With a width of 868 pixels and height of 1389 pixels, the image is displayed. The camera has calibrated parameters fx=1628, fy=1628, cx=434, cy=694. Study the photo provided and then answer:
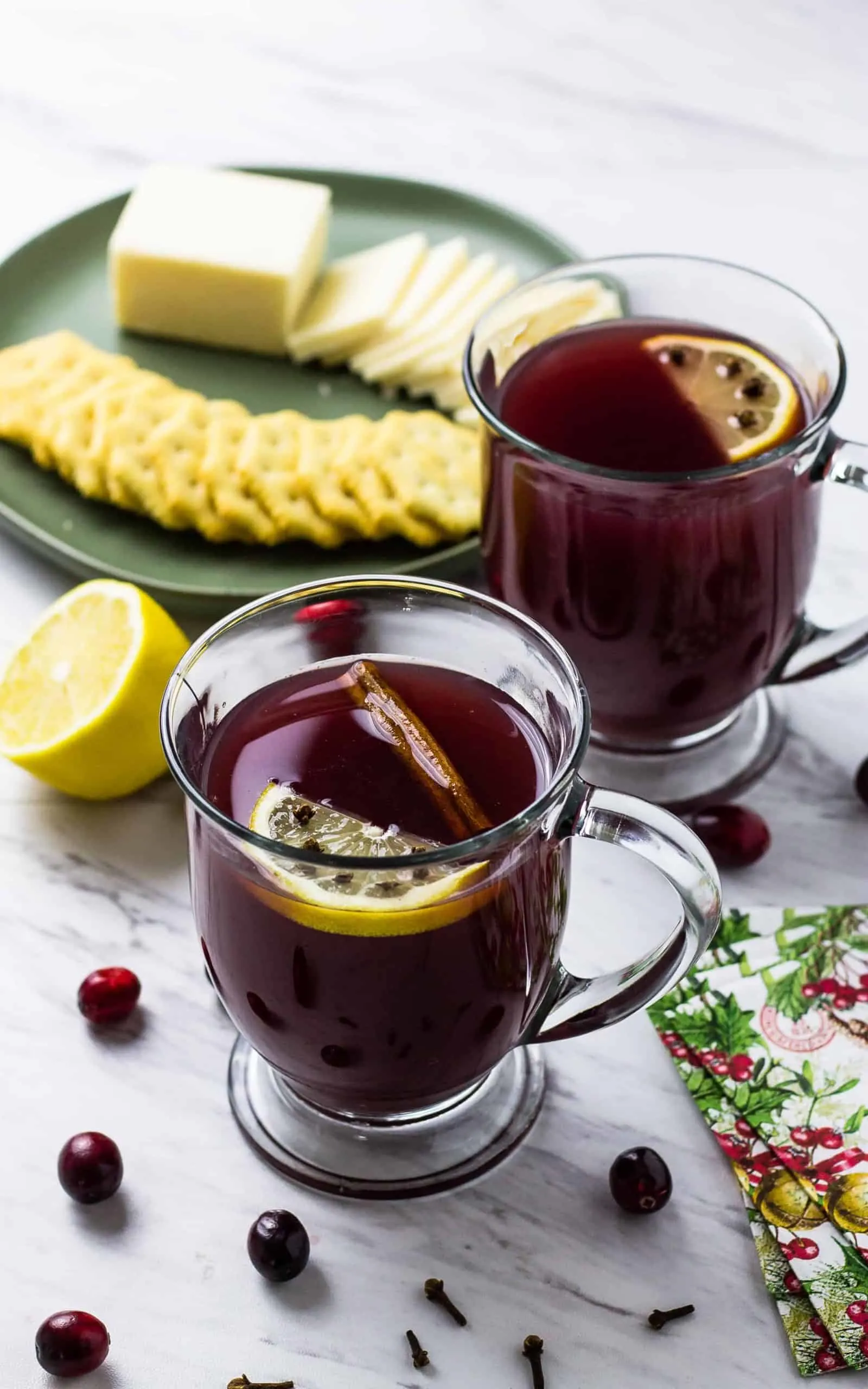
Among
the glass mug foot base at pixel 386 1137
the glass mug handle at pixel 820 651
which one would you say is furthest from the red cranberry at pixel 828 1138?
the glass mug handle at pixel 820 651

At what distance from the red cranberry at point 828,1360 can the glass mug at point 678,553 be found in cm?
61

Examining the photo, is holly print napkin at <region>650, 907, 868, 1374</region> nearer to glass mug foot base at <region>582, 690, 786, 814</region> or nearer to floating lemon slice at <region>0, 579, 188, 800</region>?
glass mug foot base at <region>582, 690, 786, 814</region>

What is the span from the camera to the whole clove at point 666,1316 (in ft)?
4.36

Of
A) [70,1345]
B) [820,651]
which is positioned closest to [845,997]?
[820,651]

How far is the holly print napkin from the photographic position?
1334mm

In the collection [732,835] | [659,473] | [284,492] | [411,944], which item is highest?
[659,473]

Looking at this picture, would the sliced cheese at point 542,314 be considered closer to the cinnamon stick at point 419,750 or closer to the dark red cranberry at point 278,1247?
the cinnamon stick at point 419,750

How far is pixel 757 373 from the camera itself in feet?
5.63

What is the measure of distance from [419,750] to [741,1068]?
448mm

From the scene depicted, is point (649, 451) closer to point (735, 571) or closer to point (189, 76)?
point (735, 571)

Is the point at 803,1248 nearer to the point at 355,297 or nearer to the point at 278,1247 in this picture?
the point at 278,1247

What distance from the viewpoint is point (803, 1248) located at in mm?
1358

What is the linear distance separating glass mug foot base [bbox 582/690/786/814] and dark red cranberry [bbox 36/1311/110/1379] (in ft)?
2.54

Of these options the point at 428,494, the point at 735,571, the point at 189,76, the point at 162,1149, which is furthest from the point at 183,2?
the point at 162,1149
